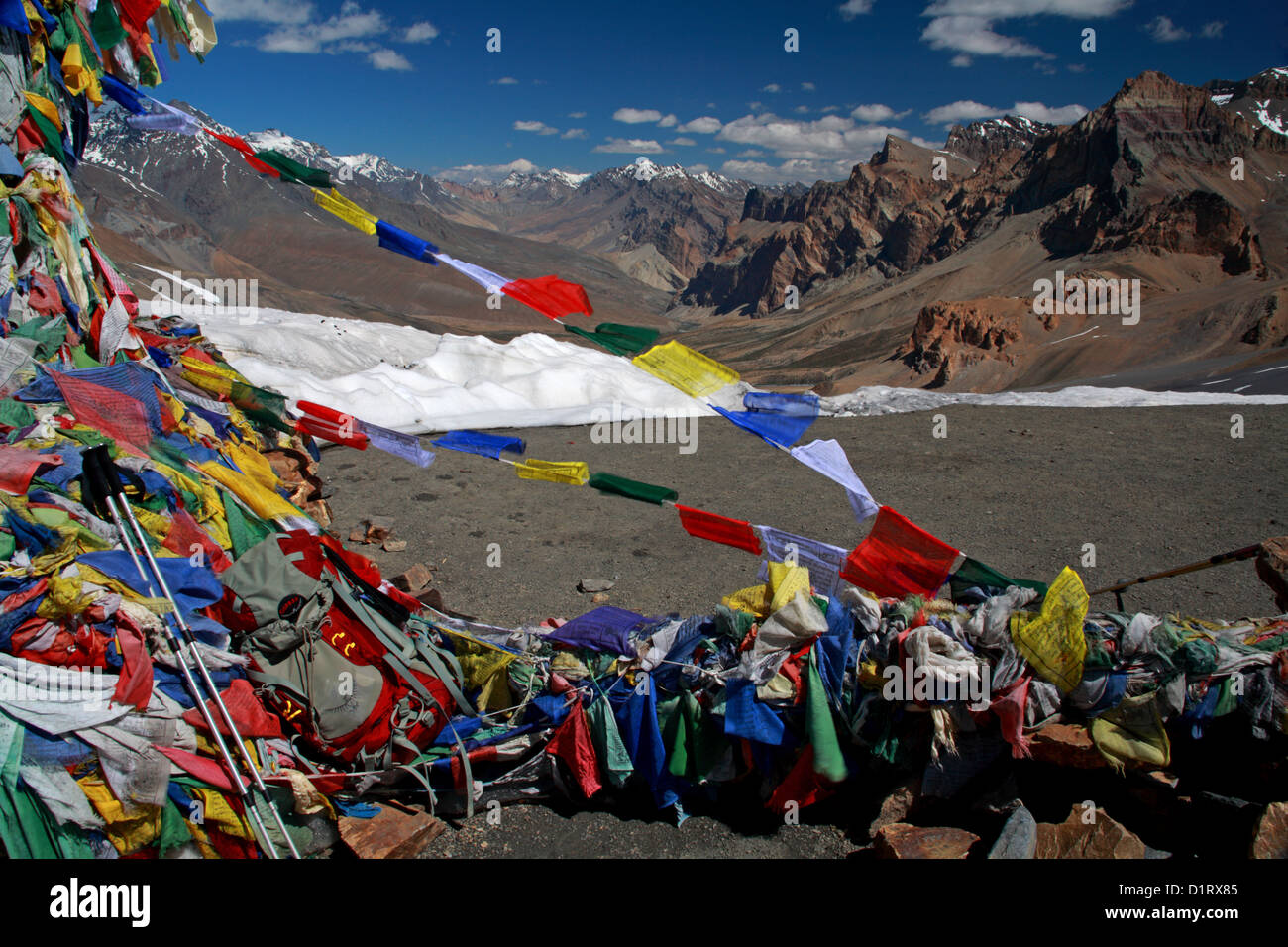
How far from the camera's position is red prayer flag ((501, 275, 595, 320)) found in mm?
5027

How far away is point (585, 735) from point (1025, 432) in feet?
33.8

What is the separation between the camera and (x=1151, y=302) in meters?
38.9

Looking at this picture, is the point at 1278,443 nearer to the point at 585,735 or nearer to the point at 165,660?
the point at 585,735

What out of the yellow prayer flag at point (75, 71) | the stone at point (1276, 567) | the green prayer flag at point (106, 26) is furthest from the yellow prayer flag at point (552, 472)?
the green prayer flag at point (106, 26)

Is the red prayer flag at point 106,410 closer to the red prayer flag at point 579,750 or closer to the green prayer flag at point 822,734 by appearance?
the red prayer flag at point 579,750

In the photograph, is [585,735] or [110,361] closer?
[585,735]

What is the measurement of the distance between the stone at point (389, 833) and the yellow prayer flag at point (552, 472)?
2.10 metres

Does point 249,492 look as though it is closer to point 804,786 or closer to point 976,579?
point 804,786

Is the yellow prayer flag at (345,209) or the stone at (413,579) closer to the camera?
the yellow prayer flag at (345,209)

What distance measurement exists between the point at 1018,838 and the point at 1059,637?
0.90 metres

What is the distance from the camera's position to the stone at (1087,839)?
3092 millimetres

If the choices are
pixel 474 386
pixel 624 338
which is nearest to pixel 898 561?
pixel 624 338

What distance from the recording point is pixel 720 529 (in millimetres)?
5035

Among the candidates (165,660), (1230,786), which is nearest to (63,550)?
(165,660)
